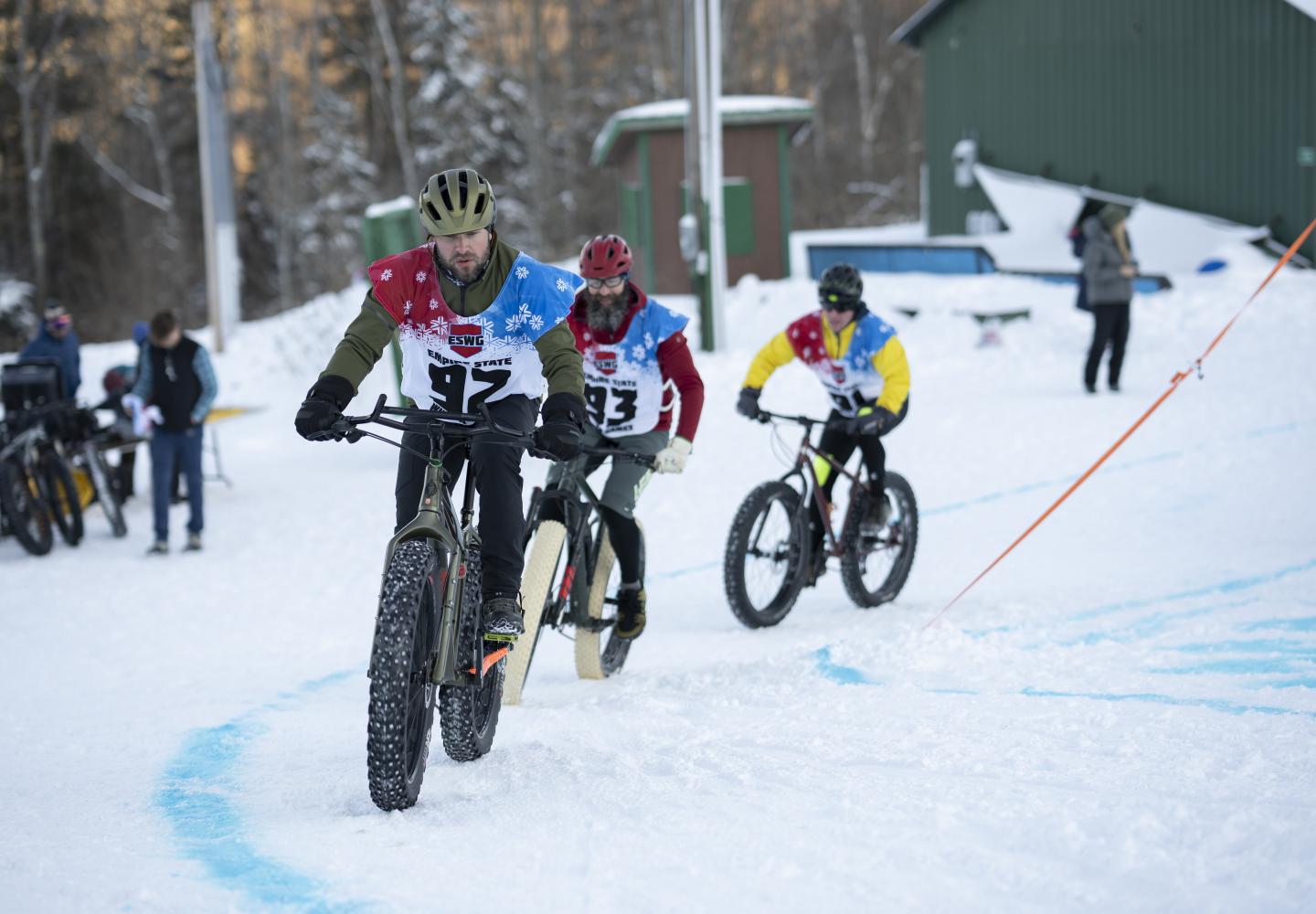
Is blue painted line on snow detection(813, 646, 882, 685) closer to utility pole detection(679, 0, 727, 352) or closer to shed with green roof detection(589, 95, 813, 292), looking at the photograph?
utility pole detection(679, 0, 727, 352)

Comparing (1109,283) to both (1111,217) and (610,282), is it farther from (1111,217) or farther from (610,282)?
(610,282)

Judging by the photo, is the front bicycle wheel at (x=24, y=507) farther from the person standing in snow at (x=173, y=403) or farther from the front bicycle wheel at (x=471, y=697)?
the front bicycle wheel at (x=471, y=697)

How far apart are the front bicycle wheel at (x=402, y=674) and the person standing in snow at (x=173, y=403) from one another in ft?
21.7

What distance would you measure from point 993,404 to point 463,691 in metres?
10.1

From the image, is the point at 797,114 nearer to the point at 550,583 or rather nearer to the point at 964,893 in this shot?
the point at 550,583

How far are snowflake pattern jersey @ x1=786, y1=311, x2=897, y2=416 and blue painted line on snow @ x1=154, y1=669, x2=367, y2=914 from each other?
133 inches

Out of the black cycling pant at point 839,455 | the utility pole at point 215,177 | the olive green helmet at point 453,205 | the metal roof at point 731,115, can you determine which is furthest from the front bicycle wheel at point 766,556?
the utility pole at point 215,177

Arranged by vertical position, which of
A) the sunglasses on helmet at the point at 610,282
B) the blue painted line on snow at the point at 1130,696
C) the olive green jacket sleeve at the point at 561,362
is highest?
the sunglasses on helmet at the point at 610,282

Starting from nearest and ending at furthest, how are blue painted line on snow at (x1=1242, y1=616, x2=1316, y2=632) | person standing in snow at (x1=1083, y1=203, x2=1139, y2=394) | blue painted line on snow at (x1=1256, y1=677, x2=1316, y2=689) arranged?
1. blue painted line on snow at (x1=1256, y1=677, x2=1316, y2=689)
2. blue painted line on snow at (x1=1242, y1=616, x2=1316, y2=632)
3. person standing in snow at (x1=1083, y1=203, x2=1139, y2=394)

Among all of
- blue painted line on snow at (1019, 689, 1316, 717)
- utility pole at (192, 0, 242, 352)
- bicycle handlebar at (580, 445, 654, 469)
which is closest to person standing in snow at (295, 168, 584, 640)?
bicycle handlebar at (580, 445, 654, 469)

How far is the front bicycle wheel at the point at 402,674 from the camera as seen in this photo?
12.1 ft

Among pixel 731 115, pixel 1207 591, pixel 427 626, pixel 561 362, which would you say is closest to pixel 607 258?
pixel 561 362

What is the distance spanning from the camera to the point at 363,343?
4.23 m

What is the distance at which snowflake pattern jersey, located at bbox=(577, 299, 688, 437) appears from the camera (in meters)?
5.92
